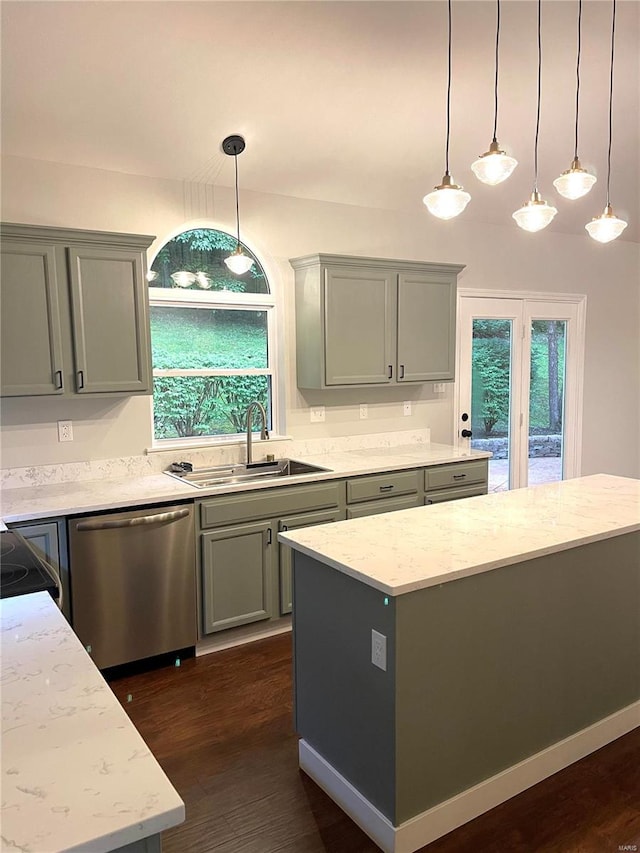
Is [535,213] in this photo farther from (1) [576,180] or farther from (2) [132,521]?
(2) [132,521]

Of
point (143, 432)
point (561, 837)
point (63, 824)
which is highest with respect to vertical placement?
point (143, 432)

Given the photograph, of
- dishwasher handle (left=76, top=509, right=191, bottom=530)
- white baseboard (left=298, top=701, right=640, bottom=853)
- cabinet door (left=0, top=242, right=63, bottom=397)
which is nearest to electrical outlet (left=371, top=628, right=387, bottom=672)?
white baseboard (left=298, top=701, right=640, bottom=853)

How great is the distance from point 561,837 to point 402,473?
2.14 meters

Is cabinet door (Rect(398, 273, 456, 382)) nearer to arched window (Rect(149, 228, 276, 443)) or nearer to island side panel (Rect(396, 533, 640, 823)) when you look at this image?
arched window (Rect(149, 228, 276, 443))

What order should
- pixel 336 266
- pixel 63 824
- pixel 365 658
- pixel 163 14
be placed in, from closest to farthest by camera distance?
pixel 63 824
pixel 365 658
pixel 163 14
pixel 336 266

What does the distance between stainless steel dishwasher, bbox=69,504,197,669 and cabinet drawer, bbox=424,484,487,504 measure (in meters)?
1.60

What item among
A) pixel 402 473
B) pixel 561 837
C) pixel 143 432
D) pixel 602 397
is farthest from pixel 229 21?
pixel 602 397

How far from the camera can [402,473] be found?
388 cm

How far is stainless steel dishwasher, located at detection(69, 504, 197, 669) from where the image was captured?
114 inches

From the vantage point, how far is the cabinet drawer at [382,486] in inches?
146

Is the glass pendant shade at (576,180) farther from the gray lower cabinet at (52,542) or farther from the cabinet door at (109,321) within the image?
the gray lower cabinet at (52,542)

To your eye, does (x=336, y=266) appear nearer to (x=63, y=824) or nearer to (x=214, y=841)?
(x=214, y=841)

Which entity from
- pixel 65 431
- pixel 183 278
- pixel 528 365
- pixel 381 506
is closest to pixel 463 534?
pixel 381 506

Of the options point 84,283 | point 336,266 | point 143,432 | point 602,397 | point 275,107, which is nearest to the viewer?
point 84,283
